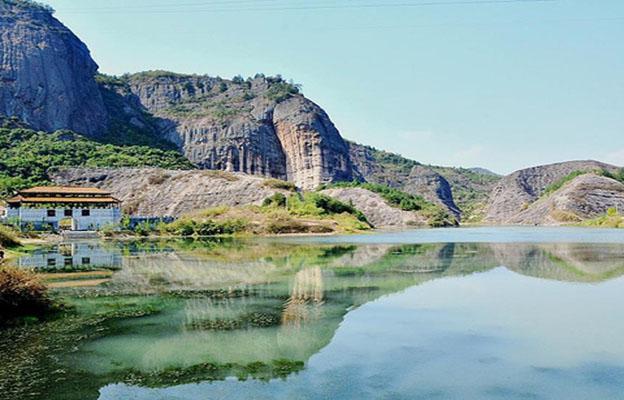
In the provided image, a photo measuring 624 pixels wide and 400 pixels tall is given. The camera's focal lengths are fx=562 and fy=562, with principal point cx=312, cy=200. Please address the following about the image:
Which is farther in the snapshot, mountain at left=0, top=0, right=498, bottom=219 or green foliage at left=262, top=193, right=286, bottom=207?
mountain at left=0, top=0, right=498, bottom=219

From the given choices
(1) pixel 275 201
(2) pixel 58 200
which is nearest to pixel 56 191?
(2) pixel 58 200

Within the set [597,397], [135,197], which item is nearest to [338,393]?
[597,397]

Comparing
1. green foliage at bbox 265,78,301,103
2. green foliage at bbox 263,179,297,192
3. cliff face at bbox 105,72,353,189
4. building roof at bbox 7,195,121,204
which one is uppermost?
green foliage at bbox 265,78,301,103

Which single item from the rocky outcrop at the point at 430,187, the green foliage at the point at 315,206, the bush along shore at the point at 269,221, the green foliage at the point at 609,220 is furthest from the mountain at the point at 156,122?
the bush along shore at the point at 269,221

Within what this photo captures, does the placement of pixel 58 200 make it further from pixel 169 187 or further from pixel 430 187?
pixel 430 187

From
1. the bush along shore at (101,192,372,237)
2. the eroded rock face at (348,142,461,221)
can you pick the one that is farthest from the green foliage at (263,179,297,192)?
the eroded rock face at (348,142,461,221)

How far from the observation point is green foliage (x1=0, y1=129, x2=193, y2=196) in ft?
288

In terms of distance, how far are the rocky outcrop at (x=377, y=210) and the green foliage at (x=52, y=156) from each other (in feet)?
111

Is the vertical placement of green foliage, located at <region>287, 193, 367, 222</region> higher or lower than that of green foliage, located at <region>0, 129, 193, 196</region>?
lower

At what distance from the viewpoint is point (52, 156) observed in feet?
324

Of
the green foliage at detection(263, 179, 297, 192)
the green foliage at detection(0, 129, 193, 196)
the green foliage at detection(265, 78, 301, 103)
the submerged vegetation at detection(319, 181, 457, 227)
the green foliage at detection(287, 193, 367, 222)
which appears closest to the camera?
the green foliage at detection(287, 193, 367, 222)

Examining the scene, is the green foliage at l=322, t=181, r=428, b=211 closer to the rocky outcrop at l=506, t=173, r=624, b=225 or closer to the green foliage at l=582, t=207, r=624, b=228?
the rocky outcrop at l=506, t=173, r=624, b=225

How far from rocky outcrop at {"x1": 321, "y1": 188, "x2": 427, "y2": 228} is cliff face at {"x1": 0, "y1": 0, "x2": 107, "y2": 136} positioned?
59.1 meters

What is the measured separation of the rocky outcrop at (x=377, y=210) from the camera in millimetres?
110688
